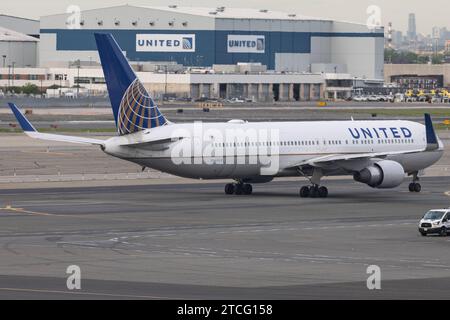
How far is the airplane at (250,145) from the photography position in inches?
2867

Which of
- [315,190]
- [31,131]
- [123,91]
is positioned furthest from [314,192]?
[31,131]

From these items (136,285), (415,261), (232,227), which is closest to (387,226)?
(232,227)

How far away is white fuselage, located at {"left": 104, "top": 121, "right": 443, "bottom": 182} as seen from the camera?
7319 centimetres

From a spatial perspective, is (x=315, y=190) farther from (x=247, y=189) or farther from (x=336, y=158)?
(x=247, y=189)

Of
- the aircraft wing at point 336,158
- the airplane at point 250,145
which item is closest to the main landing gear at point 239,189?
the airplane at point 250,145

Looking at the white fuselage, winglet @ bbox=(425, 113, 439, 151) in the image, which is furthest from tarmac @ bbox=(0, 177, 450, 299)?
winglet @ bbox=(425, 113, 439, 151)

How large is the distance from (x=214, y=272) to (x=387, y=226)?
747 inches

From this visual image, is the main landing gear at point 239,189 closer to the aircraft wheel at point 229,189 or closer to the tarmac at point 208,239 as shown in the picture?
the aircraft wheel at point 229,189

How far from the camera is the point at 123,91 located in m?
72.7

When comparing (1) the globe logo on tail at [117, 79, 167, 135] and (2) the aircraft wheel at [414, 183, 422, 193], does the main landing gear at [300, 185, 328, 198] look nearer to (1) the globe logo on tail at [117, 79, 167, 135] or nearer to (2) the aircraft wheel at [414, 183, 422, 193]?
(2) the aircraft wheel at [414, 183, 422, 193]

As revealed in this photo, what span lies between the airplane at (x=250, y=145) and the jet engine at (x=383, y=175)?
6 centimetres

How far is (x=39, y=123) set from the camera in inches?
5856

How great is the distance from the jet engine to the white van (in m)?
17.3
